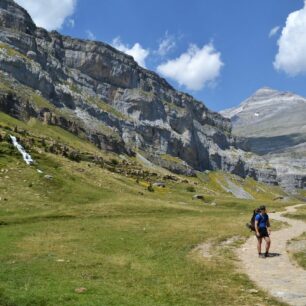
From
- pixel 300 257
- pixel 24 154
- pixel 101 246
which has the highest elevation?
pixel 24 154

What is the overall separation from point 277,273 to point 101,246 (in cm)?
1524

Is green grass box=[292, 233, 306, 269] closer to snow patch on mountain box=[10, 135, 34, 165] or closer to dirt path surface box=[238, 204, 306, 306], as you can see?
dirt path surface box=[238, 204, 306, 306]

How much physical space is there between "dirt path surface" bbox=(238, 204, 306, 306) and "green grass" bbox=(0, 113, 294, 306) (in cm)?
83

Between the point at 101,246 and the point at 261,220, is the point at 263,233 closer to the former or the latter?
the point at 261,220

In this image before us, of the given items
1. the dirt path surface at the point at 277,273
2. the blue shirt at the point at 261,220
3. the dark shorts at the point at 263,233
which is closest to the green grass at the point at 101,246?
the dirt path surface at the point at 277,273

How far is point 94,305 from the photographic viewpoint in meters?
20.3

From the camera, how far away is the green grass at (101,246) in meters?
22.8

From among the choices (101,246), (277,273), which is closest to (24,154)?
(101,246)

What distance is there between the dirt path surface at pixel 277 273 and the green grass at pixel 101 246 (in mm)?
827

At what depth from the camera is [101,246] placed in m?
38.5

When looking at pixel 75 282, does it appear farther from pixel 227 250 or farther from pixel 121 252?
pixel 227 250

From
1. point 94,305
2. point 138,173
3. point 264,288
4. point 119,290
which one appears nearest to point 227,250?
point 264,288

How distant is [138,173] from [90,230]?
93721mm

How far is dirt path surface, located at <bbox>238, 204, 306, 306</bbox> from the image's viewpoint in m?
22.5
